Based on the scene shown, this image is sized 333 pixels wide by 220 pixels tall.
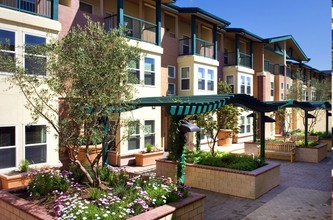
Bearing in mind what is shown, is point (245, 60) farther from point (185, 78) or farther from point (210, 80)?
point (185, 78)

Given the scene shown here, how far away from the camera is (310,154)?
15820 mm

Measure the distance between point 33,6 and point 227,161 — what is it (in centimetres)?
991

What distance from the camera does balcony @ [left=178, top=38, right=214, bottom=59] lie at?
20.2m

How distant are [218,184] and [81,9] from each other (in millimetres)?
11032

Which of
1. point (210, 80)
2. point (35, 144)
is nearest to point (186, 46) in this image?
point (210, 80)

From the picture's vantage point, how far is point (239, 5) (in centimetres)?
1675

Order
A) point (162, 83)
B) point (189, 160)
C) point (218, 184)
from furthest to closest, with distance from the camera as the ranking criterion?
point (162, 83), point (189, 160), point (218, 184)

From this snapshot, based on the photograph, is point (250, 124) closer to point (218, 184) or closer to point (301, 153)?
point (301, 153)

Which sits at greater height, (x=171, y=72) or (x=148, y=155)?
(x=171, y=72)

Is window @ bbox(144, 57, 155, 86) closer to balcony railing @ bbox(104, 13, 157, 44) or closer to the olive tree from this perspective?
balcony railing @ bbox(104, 13, 157, 44)

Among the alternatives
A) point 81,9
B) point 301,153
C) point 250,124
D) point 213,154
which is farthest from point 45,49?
point 250,124

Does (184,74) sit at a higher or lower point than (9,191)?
higher

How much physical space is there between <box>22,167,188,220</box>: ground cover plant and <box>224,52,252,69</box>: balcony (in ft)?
62.5

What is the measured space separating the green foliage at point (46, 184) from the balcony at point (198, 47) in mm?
14165
